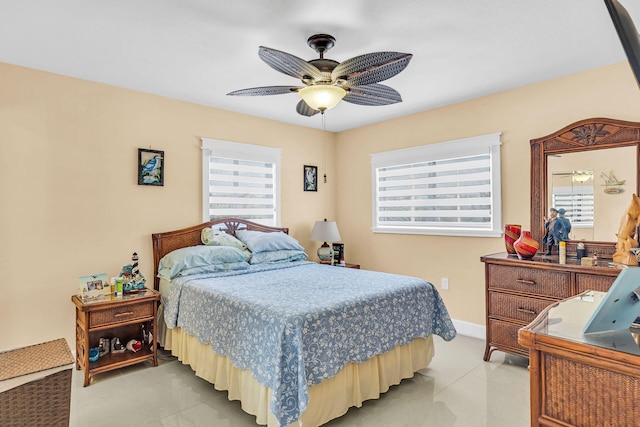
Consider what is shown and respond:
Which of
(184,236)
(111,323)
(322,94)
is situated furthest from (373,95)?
(111,323)

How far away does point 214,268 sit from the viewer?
3.36 metres

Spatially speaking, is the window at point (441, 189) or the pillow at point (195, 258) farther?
the window at point (441, 189)

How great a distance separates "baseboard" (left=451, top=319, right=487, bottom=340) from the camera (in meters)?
3.71

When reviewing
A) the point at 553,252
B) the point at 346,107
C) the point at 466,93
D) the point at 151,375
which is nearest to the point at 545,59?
the point at 466,93

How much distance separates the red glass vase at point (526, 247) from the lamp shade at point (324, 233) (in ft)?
7.00

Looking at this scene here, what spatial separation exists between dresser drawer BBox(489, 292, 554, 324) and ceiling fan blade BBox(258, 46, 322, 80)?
93.1 inches

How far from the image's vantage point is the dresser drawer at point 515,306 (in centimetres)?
288

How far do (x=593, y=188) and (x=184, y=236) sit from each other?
12.4 ft

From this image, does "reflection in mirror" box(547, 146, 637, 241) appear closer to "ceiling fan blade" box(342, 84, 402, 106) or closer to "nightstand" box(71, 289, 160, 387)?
"ceiling fan blade" box(342, 84, 402, 106)

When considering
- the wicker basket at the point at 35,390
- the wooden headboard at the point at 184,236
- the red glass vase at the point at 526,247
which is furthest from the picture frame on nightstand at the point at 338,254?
the wicker basket at the point at 35,390

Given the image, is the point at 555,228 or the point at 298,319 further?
the point at 555,228

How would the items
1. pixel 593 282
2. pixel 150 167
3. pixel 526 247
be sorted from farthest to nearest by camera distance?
pixel 150 167, pixel 526 247, pixel 593 282

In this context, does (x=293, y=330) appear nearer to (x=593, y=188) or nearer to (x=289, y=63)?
(x=289, y=63)

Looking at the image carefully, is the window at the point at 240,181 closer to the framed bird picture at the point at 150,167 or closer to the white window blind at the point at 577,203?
the framed bird picture at the point at 150,167
